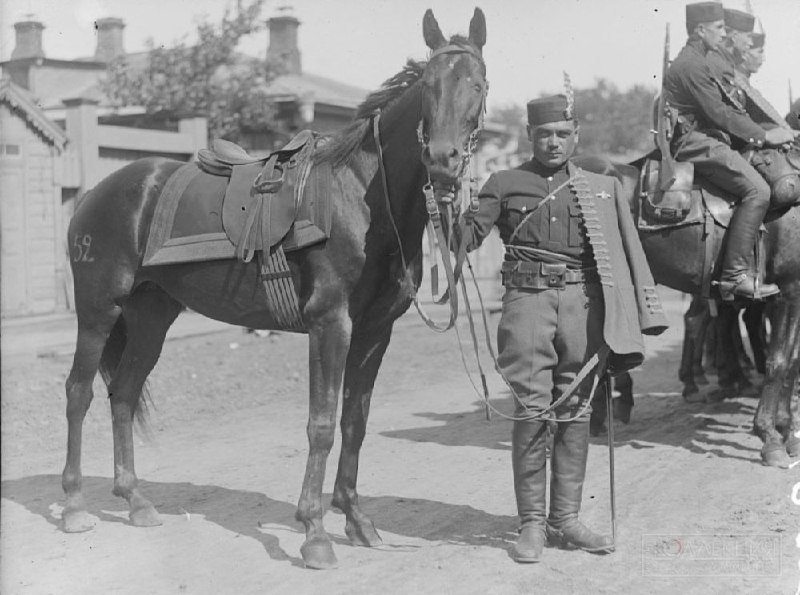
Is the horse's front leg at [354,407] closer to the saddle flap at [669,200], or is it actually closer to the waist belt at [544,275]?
the waist belt at [544,275]

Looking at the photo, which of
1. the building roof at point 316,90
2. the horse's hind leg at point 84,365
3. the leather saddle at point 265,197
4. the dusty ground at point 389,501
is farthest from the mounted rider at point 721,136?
the building roof at point 316,90

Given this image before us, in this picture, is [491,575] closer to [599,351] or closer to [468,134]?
[599,351]

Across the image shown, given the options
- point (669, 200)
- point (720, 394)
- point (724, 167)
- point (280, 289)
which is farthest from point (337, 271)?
point (720, 394)

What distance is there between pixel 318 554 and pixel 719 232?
4164mm

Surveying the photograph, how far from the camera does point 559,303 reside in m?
5.23

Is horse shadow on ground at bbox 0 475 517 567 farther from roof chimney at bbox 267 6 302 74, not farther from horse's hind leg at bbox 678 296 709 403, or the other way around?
roof chimney at bbox 267 6 302 74

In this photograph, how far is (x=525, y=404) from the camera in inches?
204

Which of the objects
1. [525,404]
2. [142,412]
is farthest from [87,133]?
[525,404]

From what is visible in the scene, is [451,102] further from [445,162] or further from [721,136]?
[721,136]

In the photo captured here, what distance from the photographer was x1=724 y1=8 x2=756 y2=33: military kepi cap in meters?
7.87

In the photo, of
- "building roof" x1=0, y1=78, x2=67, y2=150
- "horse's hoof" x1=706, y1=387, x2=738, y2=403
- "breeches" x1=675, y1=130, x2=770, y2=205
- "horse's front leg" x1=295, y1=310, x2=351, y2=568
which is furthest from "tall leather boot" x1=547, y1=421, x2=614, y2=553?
"building roof" x1=0, y1=78, x2=67, y2=150

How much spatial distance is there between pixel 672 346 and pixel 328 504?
8.79 metres

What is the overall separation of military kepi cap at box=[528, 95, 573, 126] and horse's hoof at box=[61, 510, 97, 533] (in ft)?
11.1

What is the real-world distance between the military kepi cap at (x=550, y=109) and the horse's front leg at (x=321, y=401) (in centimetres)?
141
